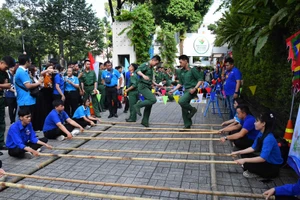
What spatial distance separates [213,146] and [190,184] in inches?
70.4

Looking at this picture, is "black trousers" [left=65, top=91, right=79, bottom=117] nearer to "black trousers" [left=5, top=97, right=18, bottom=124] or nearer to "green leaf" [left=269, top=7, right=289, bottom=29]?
"black trousers" [left=5, top=97, right=18, bottom=124]

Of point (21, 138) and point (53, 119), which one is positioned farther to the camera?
point (53, 119)

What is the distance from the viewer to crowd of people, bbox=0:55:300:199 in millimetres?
3451

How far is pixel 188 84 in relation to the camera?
6.25m

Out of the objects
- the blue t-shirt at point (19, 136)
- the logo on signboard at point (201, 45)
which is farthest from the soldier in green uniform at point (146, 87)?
the logo on signboard at point (201, 45)

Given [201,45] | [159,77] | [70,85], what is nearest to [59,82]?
[70,85]

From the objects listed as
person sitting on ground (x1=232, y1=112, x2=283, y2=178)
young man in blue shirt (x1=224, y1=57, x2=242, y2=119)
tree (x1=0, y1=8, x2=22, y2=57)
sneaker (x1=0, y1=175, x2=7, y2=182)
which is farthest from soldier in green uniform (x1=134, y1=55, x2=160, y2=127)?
tree (x1=0, y1=8, x2=22, y2=57)

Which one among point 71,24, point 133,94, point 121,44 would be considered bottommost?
point 133,94

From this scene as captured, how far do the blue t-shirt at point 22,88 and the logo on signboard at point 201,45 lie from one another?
13121mm

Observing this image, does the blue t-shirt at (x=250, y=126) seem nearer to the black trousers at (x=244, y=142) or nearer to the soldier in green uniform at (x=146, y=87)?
the black trousers at (x=244, y=142)

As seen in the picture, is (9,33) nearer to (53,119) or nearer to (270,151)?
(53,119)

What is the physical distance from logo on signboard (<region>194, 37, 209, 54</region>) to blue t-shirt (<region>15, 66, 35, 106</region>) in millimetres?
13121

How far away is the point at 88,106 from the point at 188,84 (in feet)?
9.00

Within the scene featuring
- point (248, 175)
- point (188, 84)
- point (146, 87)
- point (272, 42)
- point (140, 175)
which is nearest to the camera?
point (248, 175)
